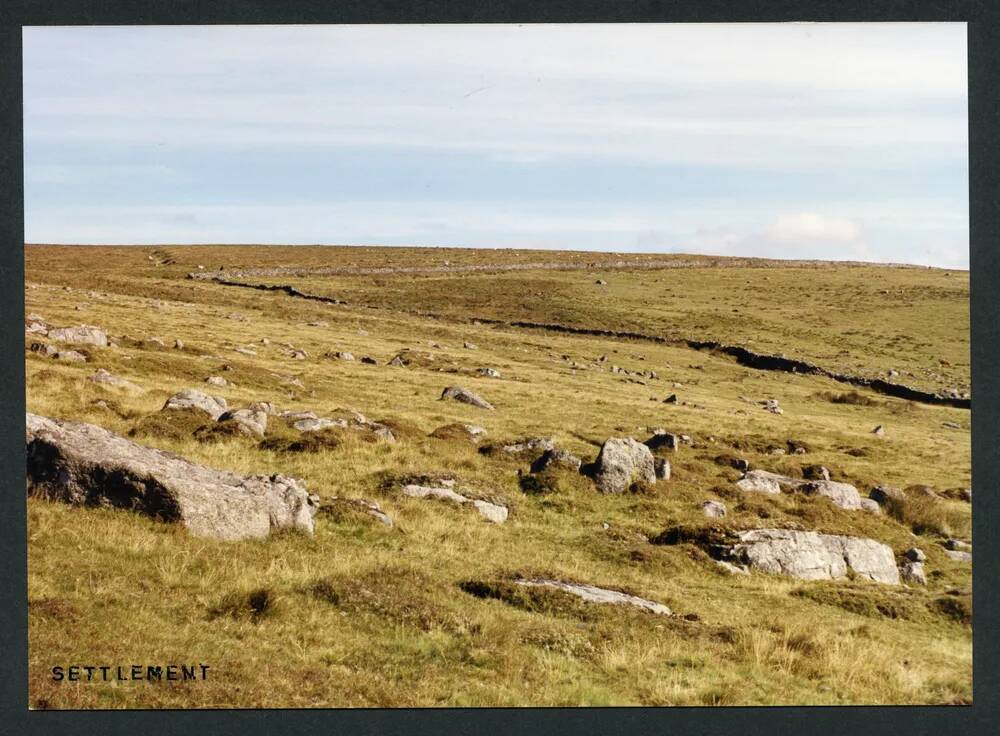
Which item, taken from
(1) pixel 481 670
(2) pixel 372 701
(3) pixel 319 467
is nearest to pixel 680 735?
(1) pixel 481 670

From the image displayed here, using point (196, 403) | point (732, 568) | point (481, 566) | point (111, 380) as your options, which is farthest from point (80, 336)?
point (732, 568)

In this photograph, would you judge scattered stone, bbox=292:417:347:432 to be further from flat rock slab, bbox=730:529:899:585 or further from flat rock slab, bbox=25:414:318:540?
flat rock slab, bbox=730:529:899:585

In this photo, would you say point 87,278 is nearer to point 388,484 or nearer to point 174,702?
point 388,484

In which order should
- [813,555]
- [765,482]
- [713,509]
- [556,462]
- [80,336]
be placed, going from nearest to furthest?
1. [813,555]
2. [713,509]
3. [556,462]
4. [765,482]
5. [80,336]

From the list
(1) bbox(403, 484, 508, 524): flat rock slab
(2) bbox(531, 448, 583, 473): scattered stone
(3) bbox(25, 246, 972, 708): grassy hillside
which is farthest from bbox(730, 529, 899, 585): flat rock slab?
(2) bbox(531, 448, 583, 473): scattered stone

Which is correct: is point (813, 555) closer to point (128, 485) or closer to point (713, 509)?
point (713, 509)

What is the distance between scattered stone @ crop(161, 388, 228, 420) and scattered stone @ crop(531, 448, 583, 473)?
36.8 feet

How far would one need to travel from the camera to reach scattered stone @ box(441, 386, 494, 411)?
45.6 m

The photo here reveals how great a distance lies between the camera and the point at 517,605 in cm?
1747

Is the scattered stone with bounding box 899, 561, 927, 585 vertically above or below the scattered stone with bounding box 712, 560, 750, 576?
below

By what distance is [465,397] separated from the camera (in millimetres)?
46125

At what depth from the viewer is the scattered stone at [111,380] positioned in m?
34.4

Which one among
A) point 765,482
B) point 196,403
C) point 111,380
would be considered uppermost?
point 111,380

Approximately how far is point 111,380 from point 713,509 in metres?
23.8
